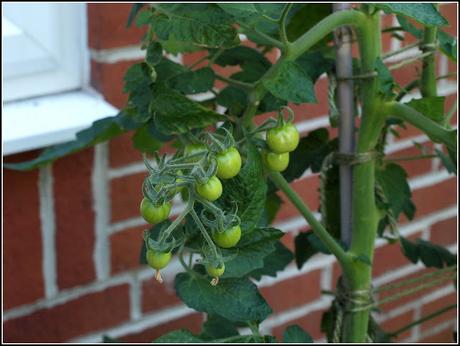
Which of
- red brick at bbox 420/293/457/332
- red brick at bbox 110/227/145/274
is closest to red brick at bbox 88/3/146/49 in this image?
red brick at bbox 110/227/145/274

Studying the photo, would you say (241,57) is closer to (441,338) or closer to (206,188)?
(206,188)

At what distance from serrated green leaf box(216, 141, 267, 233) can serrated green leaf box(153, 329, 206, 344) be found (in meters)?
0.14

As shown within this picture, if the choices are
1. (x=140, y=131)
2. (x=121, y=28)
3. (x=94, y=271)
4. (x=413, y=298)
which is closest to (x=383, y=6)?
(x=140, y=131)

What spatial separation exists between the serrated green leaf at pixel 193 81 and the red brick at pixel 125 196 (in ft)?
1.34

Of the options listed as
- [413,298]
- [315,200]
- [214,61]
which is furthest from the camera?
[413,298]

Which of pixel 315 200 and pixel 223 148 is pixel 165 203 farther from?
pixel 315 200

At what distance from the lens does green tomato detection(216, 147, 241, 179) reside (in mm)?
521

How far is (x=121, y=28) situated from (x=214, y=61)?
305 mm

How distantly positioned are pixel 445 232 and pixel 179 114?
100 centimetres

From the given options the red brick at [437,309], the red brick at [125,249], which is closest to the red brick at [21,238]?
the red brick at [125,249]

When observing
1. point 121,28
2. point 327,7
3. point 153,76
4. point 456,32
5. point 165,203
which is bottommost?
point 165,203

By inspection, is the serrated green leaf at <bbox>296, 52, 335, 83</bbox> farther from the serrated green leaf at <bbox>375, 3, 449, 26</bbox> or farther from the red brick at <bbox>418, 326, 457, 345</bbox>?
the red brick at <bbox>418, 326, 457, 345</bbox>

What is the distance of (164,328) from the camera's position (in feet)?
3.98

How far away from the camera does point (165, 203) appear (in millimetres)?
496
